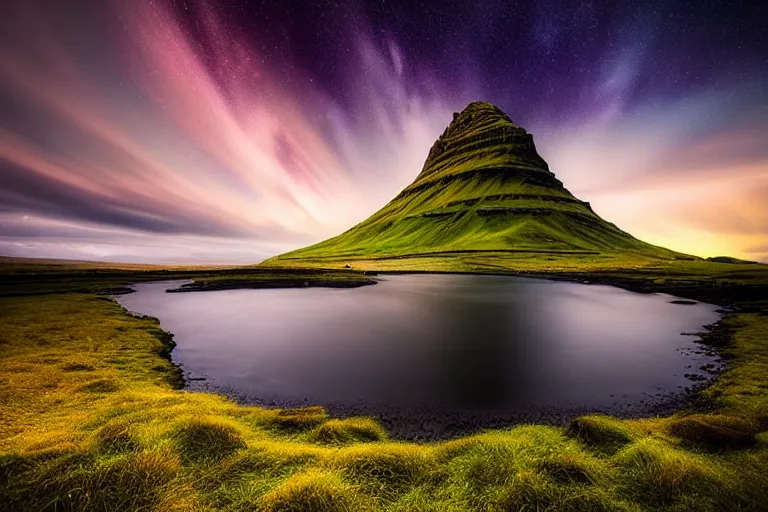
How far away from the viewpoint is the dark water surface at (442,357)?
53.2 feet

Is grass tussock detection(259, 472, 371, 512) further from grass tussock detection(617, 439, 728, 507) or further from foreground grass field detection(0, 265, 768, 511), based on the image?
grass tussock detection(617, 439, 728, 507)

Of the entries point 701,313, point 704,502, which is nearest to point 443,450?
point 704,502

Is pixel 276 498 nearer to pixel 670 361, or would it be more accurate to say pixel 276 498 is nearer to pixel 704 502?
pixel 704 502

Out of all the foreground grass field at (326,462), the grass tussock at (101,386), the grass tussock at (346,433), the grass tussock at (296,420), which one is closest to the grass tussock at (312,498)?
the foreground grass field at (326,462)

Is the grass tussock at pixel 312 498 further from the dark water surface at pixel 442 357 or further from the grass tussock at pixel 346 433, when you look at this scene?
the dark water surface at pixel 442 357

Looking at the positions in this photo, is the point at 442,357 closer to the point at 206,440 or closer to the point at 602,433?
the point at 602,433

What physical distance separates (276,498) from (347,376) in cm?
1437

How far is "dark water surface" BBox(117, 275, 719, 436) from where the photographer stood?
53.2 ft

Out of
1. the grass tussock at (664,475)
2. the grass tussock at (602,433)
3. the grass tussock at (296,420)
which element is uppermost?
the grass tussock at (664,475)

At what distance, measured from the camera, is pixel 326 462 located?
7.95 m

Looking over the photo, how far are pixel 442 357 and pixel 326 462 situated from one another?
57.6 feet

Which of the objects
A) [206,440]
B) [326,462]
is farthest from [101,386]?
[326,462]

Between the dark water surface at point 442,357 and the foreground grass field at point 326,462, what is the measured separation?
3975mm

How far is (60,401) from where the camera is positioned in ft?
41.5
